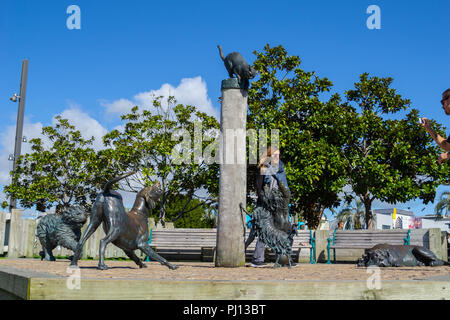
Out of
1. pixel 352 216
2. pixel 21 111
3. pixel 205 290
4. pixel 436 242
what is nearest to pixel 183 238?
pixel 436 242

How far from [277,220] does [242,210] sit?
68 cm

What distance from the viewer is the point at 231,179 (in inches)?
313

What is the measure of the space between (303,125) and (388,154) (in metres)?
3.80

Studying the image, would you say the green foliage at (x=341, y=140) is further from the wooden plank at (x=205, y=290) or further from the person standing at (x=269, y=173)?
the wooden plank at (x=205, y=290)

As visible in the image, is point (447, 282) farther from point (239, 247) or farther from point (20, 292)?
point (239, 247)

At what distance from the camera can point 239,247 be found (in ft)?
25.5

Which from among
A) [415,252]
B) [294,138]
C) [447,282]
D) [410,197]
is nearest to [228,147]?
[415,252]

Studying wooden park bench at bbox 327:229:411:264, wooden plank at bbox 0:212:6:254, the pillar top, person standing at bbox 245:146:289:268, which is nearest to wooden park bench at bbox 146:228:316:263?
wooden park bench at bbox 327:229:411:264

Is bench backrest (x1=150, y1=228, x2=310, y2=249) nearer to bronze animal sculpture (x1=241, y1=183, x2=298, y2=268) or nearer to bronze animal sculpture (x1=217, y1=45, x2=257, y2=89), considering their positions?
bronze animal sculpture (x1=241, y1=183, x2=298, y2=268)

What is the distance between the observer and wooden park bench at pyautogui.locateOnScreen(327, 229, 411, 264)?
12312 mm

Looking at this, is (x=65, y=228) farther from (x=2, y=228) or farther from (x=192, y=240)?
(x=2, y=228)
